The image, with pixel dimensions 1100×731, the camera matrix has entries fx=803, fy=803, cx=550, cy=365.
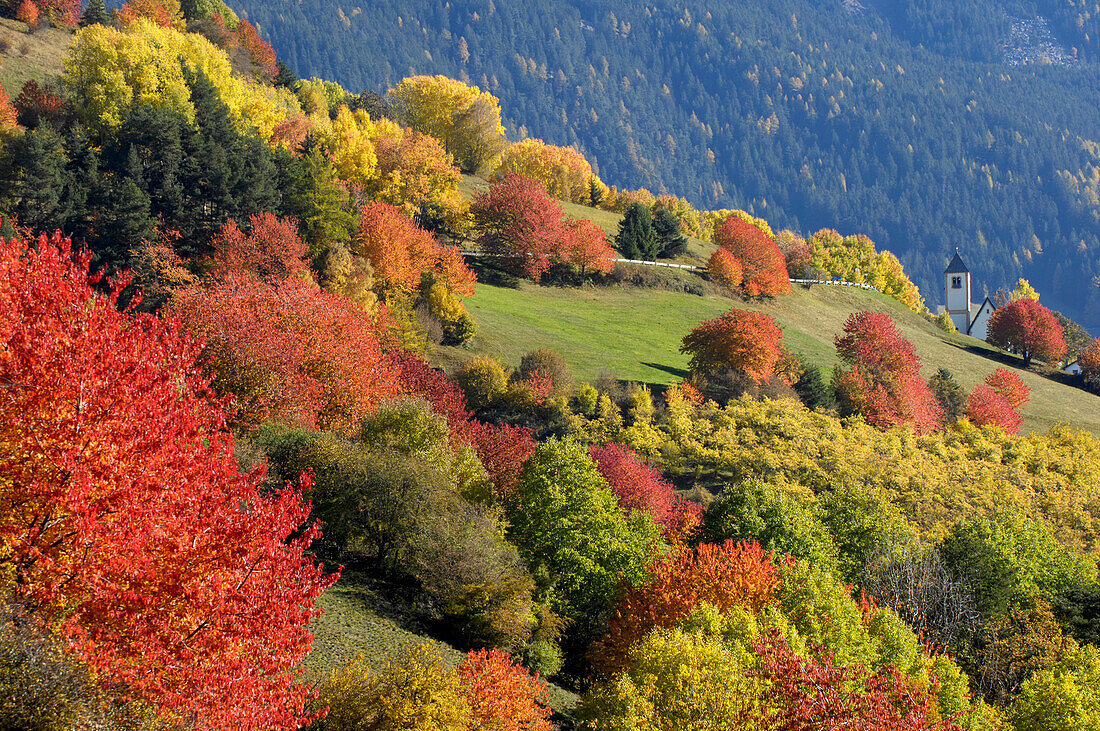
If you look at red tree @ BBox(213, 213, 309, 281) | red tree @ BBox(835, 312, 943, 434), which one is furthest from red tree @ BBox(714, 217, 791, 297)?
red tree @ BBox(213, 213, 309, 281)

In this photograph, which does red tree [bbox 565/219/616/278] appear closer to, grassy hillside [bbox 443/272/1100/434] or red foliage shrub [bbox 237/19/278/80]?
grassy hillside [bbox 443/272/1100/434]

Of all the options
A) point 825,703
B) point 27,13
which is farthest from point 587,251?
point 825,703

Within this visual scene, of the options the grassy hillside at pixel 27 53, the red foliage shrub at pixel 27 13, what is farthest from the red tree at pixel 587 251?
the red foliage shrub at pixel 27 13

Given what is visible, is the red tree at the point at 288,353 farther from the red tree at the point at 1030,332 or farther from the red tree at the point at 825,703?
the red tree at the point at 1030,332

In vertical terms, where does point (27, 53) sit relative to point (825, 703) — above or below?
above

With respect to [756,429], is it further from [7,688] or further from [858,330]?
[7,688]

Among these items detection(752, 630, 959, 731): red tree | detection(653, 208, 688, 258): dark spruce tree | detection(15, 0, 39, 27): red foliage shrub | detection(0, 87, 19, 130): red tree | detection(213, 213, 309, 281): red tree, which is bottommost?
detection(752, 630, 959, 731): red tree

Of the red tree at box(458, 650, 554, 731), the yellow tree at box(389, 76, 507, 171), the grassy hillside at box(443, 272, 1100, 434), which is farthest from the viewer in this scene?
the yellow tree at box(389, 76, 507, 171)

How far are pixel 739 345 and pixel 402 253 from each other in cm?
2763

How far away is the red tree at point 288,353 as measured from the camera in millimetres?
35969

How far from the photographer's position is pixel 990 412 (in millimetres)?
72188

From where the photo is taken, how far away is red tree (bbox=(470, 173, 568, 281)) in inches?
3317

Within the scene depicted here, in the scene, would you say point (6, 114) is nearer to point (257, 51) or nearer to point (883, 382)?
point (257, 51)

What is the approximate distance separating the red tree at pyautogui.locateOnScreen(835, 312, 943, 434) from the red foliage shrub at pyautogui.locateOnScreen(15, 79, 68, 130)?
70172mm
